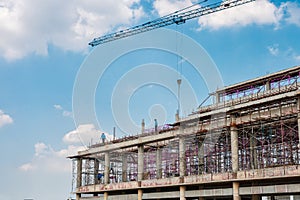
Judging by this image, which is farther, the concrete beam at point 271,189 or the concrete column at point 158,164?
the concrete column at point 158,164

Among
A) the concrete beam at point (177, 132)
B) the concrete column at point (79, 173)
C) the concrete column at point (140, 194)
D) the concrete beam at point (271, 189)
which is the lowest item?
the concrete column at point (140, 194)

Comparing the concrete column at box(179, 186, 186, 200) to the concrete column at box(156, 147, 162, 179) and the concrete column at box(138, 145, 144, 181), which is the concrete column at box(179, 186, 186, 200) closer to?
the concrete column at box(156, 147, 162, 179)

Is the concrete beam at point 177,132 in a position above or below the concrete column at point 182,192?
above

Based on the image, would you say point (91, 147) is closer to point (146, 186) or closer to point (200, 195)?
point (146, 186)

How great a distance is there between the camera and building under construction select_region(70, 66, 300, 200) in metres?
32.9

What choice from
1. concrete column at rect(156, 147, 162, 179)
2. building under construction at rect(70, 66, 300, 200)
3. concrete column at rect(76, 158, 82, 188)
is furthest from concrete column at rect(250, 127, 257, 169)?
concrete column at rect(76, 158, 82, 188)

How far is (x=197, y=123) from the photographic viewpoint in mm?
39219

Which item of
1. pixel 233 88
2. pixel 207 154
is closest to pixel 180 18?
pixel 233 88

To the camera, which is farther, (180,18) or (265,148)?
(180,18)

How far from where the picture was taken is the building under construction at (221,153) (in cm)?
3291

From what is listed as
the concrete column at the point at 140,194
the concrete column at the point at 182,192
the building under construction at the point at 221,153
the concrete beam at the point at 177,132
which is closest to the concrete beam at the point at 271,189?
the building under construction at the point at 221,153

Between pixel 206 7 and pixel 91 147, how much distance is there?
86.7 feet

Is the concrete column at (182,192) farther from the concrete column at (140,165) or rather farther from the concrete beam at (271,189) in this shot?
the concrete beam at (271,189)

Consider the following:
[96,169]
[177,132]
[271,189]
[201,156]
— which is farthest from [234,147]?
[96,169]
